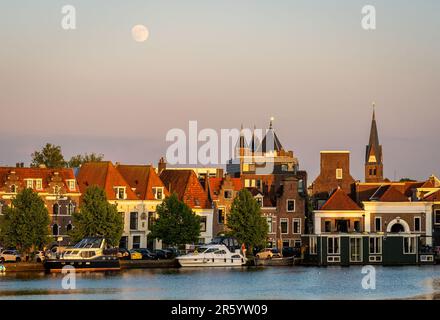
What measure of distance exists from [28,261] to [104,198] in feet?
29.4

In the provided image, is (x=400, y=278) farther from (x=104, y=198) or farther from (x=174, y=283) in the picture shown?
(x=104, y=198)

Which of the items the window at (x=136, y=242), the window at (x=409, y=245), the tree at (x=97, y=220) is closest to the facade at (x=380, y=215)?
the window at (x=409, y=245)

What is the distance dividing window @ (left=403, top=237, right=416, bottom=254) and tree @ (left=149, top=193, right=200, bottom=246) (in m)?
18.7

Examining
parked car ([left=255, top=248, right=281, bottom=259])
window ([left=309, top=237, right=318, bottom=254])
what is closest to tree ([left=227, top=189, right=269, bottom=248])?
parked car ([left=255, top=248, right=281, bottom=259])

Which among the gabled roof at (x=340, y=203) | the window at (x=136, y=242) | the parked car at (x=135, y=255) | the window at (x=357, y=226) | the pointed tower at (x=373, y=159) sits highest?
the pointed tower at (x=373, y=159)

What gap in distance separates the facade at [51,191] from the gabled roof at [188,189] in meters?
11.6

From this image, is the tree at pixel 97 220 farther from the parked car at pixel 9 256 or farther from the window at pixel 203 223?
the window at pixel 203 223

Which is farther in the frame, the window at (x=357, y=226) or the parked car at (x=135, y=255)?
the window at (x=357, y=226)

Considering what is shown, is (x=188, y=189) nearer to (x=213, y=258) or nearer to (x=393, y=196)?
(x=213, y=258)

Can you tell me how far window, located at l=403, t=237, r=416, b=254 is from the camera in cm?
11206

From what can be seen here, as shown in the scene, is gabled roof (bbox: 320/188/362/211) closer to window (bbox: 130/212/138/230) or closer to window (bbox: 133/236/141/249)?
window (bbox: 133/236/141/249)

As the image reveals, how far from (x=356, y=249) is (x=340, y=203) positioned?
1530cm

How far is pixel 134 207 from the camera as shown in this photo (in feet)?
390

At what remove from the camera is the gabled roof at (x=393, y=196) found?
126062 mm
